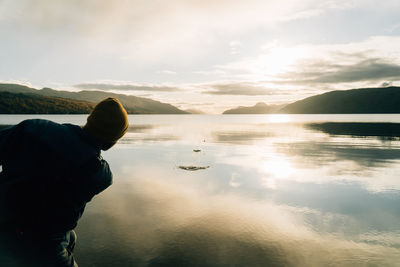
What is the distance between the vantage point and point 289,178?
22.8 metres

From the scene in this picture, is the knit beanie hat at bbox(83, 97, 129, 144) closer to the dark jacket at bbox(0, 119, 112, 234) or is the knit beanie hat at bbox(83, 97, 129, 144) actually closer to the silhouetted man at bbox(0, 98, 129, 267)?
the silhouetted man at bbox(0, 98, 129, 267)

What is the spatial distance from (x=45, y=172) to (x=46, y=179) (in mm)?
77

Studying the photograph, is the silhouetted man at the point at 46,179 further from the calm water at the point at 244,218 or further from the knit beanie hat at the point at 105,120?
the calm water at the point at 244,218

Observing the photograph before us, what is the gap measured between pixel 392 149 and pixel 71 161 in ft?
147

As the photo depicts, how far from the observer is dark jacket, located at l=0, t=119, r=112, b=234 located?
2828 mm

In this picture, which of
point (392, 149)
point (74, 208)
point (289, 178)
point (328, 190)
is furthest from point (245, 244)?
→ point (392, 149)

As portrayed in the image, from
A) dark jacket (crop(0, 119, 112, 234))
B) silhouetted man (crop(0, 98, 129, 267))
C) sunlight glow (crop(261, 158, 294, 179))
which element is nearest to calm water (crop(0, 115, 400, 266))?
sunlight glow (crop(261, 158, 294, 179))

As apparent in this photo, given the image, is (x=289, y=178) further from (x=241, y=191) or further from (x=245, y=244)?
(x=245, y=244)

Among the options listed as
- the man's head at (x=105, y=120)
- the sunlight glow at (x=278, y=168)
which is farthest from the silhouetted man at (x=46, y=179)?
the sunlight glow at (x=278, y=168)

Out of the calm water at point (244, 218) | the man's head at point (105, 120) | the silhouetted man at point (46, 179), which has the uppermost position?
the man's head at point (105, 120)

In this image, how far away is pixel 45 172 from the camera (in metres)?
2.89

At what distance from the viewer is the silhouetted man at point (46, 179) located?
2.83 meters

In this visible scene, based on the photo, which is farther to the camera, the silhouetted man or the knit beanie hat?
the knit beanie hat

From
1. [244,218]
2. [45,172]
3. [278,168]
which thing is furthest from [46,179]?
[278,168]
